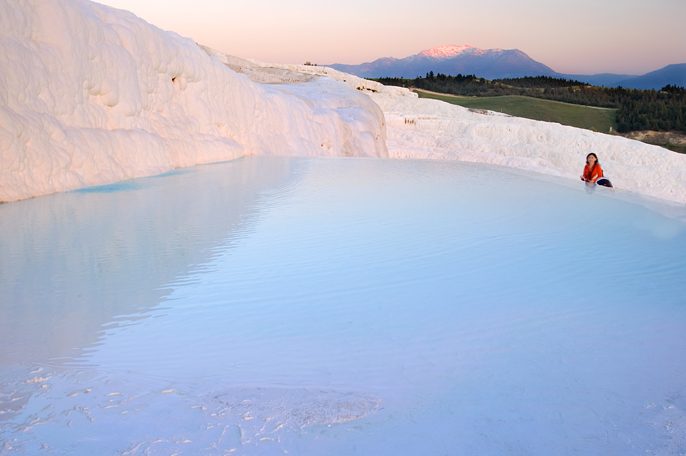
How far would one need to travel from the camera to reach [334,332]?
2.06 m

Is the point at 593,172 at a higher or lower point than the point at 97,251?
higher

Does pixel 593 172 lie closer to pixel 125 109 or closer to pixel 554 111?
pixel 125 109

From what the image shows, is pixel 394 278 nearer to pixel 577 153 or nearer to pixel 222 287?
pixel 222 287

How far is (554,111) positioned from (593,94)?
9127 mm

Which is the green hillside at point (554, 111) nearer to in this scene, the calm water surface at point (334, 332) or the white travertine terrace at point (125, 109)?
the white travertine terrace at point (125, 109)

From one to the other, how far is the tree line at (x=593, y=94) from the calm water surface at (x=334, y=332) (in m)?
27.1

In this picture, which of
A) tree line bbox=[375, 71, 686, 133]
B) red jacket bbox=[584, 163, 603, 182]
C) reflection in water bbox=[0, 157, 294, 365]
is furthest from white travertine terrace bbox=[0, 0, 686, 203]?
tree line bbox=[375, 71, 686, 133]

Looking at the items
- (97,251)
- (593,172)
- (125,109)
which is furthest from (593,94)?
(97,251)

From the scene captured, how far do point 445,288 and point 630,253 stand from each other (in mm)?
1509

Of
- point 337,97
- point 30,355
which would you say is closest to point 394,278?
point 30,355

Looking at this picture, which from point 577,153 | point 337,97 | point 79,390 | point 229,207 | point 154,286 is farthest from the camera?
point 577,153

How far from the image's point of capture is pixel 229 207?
411cm

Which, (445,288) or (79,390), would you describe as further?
(445,288)

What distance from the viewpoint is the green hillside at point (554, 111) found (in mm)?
27016
